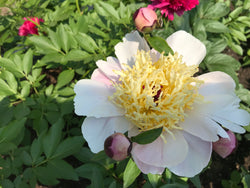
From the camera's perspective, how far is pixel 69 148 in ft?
3.67

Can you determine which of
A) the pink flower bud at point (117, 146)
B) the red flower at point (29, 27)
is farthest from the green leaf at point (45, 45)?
the pink flower bud at point (117, 146)

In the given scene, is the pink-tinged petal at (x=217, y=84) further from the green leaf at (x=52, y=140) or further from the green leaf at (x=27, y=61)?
the green leaf at (x=27, y=61)

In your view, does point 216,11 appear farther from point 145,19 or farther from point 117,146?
point 117,146

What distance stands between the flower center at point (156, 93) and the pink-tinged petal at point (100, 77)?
82mm

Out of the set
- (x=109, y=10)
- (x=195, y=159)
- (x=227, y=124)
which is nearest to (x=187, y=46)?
(x=227, y=124)

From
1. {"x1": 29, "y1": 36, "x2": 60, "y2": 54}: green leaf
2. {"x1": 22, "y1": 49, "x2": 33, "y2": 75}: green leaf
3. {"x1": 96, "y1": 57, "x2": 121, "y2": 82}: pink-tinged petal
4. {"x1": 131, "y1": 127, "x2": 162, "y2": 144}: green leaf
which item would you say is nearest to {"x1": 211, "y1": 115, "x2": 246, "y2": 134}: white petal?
{"x1": 131, "y1": 127, "x2": 162, "y2": 144}: green leaf

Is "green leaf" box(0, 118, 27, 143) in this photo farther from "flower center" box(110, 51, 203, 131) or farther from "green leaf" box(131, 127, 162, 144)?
"green leaf" box(131, 127, 162, 144)

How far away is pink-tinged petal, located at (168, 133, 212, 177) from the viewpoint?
77 centimetres

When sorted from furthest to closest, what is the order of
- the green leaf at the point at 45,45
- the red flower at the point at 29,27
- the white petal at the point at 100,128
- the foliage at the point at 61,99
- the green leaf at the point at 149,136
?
1. the red flower at the point at 29,27
2. the green leaf at the point at 45,45
3. the foliage at the point at 61,99
4. the white petal at the point at 100,128
5. the green leaf at the point at 149,136

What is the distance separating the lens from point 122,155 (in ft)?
2.41

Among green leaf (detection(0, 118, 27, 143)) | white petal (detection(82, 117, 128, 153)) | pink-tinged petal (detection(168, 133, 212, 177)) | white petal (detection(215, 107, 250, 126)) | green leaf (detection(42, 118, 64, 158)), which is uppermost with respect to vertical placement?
white petal (detection(82, 117, 128, 153))

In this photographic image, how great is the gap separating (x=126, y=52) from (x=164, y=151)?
1.44 feet

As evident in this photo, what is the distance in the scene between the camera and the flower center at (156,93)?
2.62 feet

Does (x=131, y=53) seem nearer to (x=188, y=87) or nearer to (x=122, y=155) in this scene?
(x=188, y=87)
